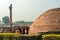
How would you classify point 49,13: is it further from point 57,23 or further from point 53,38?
point 53,38

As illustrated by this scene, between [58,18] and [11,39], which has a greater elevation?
[58,18]

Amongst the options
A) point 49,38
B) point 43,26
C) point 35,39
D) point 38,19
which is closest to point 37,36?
point 35,39

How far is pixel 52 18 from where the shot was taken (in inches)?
1435

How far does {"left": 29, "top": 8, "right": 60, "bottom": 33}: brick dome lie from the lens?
3553cm

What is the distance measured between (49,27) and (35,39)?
4758mm

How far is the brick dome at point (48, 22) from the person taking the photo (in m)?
35.5

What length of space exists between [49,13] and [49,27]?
2611 millimetres

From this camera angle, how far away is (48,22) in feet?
120

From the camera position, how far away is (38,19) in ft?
128

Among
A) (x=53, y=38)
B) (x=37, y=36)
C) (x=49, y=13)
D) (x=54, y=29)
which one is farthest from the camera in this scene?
(x=49, y=13)

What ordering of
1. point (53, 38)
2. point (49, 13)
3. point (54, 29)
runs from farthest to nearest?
point (49, 13)
point (54, 29)
point (53, 38)

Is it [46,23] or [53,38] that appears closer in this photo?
[53,38]

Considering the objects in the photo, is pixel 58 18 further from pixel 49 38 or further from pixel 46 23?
pixel 49 38

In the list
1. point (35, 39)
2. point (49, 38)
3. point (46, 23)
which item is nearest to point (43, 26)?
point (46, 23)
